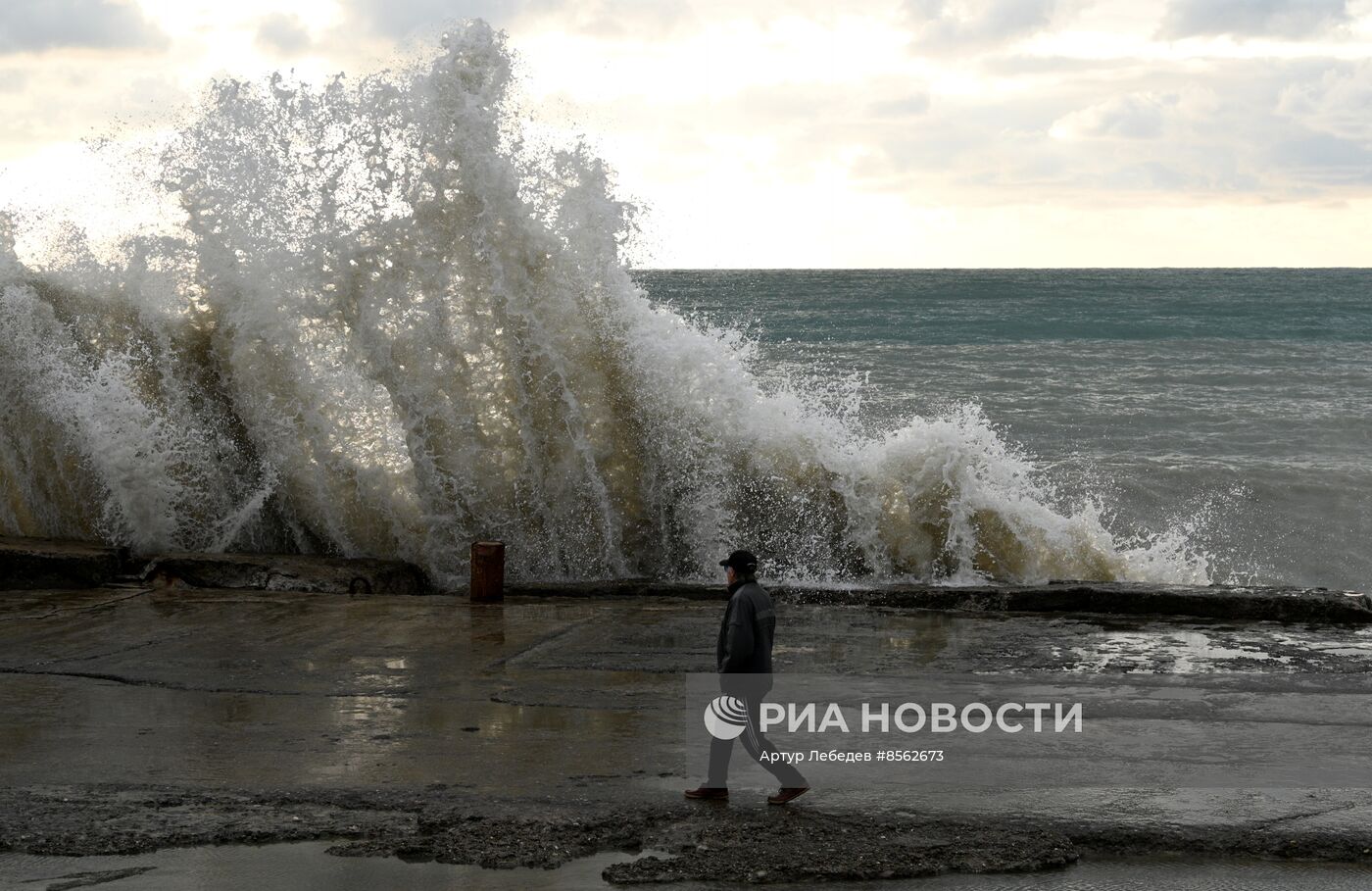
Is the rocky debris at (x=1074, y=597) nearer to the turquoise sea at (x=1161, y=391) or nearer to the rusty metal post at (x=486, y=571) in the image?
the rusty metal post at (x=486, y=571)

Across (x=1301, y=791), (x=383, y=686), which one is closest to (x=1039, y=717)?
(x=1301, y=791)

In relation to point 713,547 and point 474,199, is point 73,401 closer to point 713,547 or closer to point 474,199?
Result: point 474,199

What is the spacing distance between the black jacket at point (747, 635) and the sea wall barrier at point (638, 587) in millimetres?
4309

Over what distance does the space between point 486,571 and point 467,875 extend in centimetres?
567

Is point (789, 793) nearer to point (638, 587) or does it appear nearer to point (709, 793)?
point (709, 793)

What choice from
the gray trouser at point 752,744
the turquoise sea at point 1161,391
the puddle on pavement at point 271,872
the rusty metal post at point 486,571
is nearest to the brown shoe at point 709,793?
the gray trouser at point 752,744

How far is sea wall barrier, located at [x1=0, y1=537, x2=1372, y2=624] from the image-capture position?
30.5 feet

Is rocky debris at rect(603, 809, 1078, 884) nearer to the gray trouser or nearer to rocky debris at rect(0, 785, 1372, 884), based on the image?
Answer: rocky debris at rect(0, 785, 1372, 884)

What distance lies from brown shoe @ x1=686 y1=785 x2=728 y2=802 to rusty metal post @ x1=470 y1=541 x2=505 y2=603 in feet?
16.5

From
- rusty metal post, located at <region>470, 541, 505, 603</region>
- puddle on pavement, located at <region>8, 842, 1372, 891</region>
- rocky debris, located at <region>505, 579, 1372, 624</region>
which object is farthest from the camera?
rusty metal post, located at <region>470, 541, 505, 603</region>

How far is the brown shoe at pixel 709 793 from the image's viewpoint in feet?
18.1

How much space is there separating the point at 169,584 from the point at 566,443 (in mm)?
3448

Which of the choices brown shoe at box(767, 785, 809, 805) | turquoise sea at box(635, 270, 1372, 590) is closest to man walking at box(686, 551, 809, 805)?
brown shoe at box(767, 785, 809, 805)

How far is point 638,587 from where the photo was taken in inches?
420
